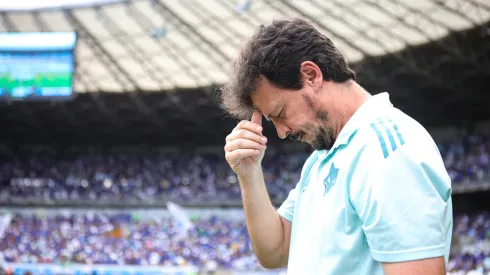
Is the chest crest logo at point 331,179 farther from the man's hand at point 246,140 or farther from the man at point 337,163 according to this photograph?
the man's hand at point 246,140

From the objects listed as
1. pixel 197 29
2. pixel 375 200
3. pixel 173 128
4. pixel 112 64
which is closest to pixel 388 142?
pixel 375 200

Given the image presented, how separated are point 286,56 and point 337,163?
374mm

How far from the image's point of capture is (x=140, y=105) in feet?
95.9

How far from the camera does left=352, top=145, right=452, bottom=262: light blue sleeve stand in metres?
1.34

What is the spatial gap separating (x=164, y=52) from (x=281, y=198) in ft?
32.6

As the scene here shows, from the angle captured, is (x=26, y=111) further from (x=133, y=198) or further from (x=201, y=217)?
(x=201, y=217)

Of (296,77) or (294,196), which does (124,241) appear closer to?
(294,196)

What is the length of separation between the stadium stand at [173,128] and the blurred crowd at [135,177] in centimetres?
11

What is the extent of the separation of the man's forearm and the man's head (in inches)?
15.1

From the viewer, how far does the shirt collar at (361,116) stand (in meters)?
1.61

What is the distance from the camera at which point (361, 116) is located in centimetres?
164

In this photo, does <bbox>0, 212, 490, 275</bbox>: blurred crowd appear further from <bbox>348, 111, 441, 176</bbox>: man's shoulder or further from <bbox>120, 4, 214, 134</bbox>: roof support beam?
<bbox>348, 111, 441, 176</bbox>: man's shoulder

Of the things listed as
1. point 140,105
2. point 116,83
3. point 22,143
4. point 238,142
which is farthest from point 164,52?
point 238,142

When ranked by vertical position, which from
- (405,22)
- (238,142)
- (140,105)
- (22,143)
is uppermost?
(238,142)
